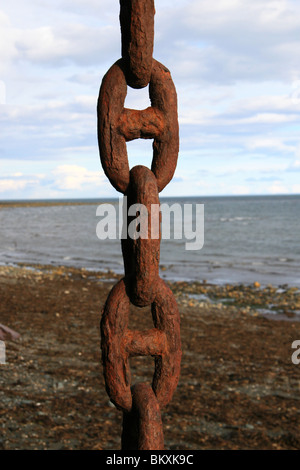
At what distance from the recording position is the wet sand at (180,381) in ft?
17.9

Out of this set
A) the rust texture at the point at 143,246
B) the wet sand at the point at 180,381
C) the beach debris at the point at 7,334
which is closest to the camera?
the rust texture at the point at 143,246

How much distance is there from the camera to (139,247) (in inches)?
49.1

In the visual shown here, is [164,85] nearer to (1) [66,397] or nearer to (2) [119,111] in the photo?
(2) [119,111]

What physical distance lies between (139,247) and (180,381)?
20.7ft

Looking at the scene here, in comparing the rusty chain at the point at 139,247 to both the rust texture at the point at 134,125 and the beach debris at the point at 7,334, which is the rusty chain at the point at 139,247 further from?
the beach debris at the point at 7,334

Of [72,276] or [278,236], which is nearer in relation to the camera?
[72,276]

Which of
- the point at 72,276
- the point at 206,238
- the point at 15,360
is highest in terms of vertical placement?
the point at 206,238

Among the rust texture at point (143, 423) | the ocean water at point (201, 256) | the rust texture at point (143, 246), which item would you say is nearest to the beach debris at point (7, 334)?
the rust texture at point (143, 423)

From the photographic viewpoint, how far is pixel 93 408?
598 centimetres

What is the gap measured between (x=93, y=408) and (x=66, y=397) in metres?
0.43

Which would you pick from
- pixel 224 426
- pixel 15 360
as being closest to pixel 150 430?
pixel 224 426

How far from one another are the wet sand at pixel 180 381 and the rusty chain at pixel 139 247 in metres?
4.14

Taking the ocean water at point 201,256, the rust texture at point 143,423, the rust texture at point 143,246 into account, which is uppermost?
the ocean water at point 201,256

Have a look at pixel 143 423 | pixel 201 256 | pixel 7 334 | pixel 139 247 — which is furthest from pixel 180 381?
pixel 201 256
